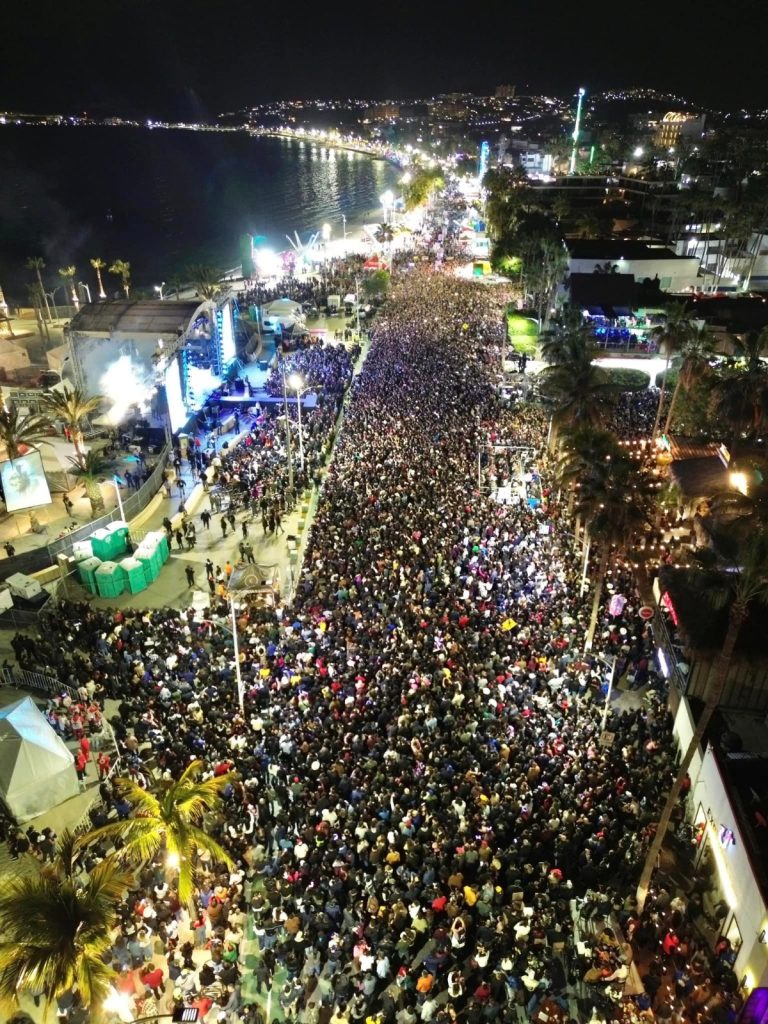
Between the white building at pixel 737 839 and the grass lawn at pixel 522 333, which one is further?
the grass lawn at pixel 522 333

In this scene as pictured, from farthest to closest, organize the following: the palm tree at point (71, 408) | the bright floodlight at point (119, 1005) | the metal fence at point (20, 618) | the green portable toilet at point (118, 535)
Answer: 1. the palm tree at point (71, 408)
2. the green portable toilet at point (118, 535)
3. the metal fence at point (20, 618)
4. the bright floodlight at point (119, 1005)

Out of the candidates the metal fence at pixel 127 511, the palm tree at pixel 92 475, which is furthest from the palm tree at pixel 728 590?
the palm tree at pixel 92 475

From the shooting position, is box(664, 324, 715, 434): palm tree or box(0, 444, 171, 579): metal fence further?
box(664, 324, 715, 434): palm tree

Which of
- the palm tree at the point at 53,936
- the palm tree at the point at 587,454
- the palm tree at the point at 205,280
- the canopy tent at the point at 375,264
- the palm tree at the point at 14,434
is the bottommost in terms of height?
the canopy tent at the point at 375,264

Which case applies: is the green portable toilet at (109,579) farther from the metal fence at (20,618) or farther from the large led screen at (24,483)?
the large led screen at (24,483)

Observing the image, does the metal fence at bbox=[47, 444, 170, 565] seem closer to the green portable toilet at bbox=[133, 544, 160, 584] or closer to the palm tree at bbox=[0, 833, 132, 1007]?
the green portable toilet at bbox=[133, 544, 160, 584]

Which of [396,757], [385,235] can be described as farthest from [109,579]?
[385,235]

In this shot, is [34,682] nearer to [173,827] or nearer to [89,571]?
[89,571]

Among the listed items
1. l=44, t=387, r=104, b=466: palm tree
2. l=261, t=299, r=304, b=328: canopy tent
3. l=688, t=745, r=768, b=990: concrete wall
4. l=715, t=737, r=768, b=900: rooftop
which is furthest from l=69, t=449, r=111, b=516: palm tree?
l=261, t=299, r=304, b=328: canopy tent
